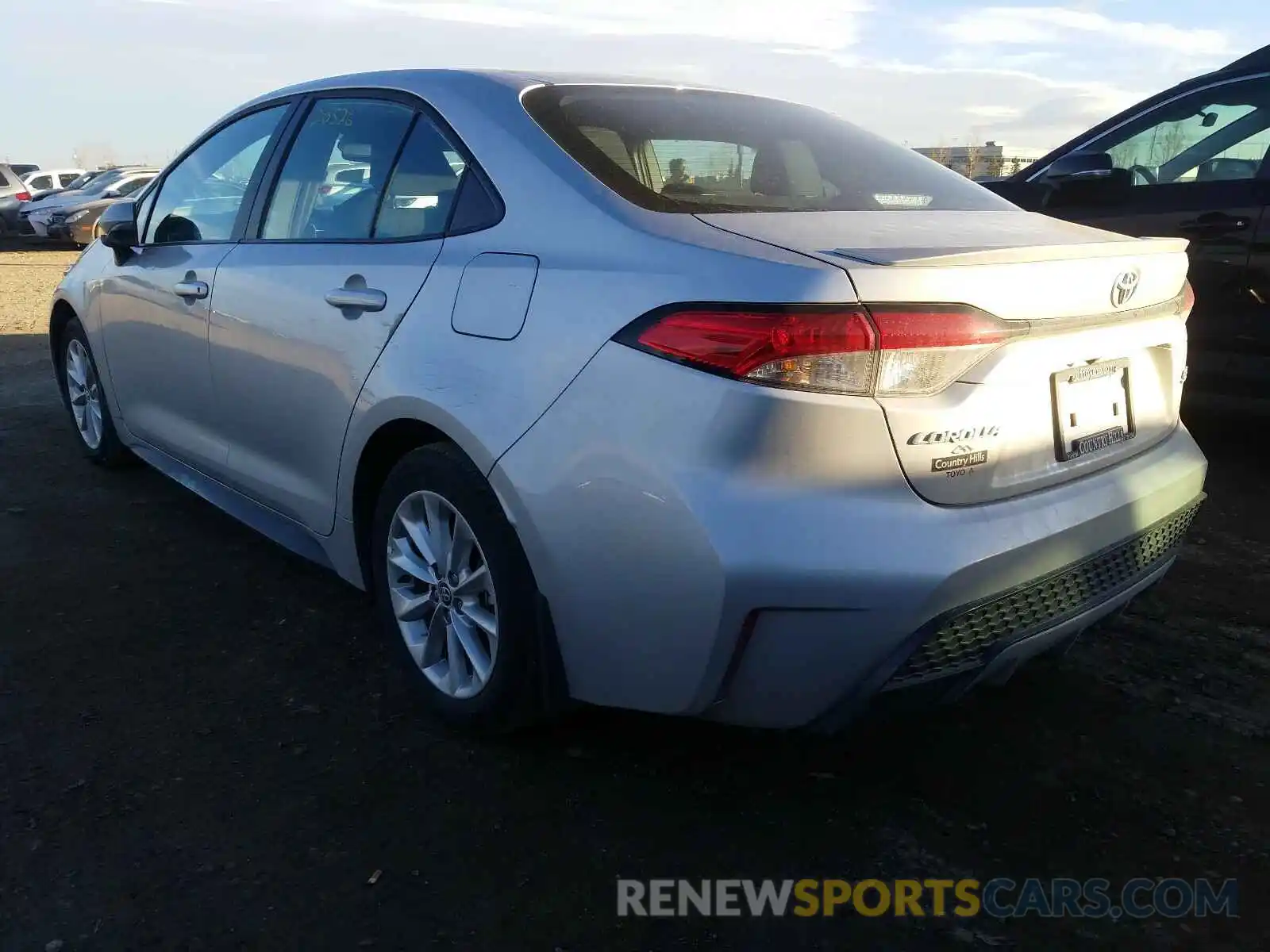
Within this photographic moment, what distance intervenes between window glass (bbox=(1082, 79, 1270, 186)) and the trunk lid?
253cm

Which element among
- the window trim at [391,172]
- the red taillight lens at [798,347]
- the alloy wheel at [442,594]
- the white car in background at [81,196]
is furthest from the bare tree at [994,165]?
the white car in background at [81,196]

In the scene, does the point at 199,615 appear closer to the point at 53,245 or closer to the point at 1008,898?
the point at 1008,898

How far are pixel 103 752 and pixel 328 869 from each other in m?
0.77

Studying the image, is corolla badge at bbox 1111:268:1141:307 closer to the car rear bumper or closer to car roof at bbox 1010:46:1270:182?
the car rear bumper

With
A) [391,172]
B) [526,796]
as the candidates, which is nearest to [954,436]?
[526,796]

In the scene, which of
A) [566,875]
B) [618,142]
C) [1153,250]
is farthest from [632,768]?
[1153,250]

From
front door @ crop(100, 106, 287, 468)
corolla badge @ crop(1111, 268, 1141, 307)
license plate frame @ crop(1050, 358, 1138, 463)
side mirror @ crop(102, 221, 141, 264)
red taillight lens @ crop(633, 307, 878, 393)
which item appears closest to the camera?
red taillight lens @ crop(633, 307, 878, 393)

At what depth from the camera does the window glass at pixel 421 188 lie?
8.71 feet

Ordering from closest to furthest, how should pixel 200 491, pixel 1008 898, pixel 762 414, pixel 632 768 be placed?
pixel 762 414, pixel 1008 898, pixel 632 768, pixel 200 491

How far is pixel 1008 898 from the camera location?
2.12 m

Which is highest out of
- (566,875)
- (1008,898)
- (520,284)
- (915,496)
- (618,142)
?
(618,142)

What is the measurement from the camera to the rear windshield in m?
2.45

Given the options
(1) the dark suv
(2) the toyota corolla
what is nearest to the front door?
(2) the toyota corolla

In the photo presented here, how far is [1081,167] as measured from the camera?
4.68m
